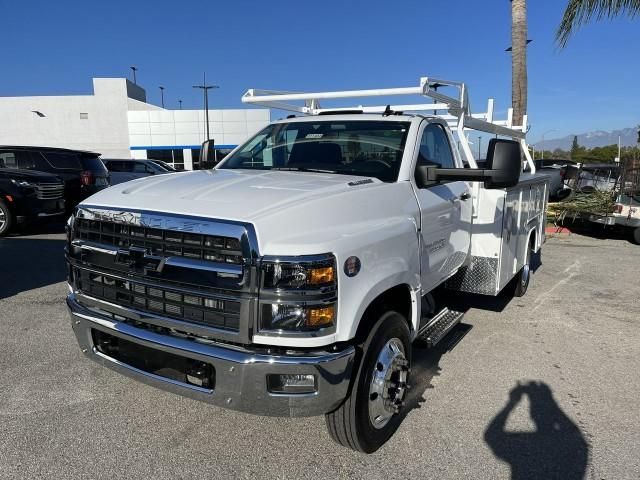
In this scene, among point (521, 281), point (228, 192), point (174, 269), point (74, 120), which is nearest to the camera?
point (174, 269)

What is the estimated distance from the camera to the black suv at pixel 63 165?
426 inches

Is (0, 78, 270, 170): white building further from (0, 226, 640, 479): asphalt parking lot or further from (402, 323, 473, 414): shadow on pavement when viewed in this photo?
(0, 226, 640, 479): asphalt parking lot

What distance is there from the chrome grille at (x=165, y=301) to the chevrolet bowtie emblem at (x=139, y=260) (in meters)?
0.09

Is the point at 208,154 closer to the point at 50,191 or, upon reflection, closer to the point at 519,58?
the point at 50,191

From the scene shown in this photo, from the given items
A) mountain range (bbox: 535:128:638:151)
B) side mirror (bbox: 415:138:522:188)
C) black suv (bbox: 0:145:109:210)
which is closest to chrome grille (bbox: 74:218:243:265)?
side mirror (bbox: 415:138:522:188)

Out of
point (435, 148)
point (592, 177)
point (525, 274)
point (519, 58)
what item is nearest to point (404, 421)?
point (435, 148)

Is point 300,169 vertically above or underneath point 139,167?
above

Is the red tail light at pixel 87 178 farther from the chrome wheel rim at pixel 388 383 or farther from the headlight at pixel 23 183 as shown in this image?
the chrome wheel rim at pixel 388 383

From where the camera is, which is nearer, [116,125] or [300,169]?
[300,169]

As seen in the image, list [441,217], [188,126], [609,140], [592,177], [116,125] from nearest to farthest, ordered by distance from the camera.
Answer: [441,217]
[592,177]
[116,125]
[188,126]
[609,140]

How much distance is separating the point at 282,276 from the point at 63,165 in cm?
1052

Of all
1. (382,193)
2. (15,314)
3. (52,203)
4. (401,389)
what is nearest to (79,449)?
(401,389)

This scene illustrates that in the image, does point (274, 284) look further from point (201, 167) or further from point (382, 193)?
point (201, 167)

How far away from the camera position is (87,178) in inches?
436
